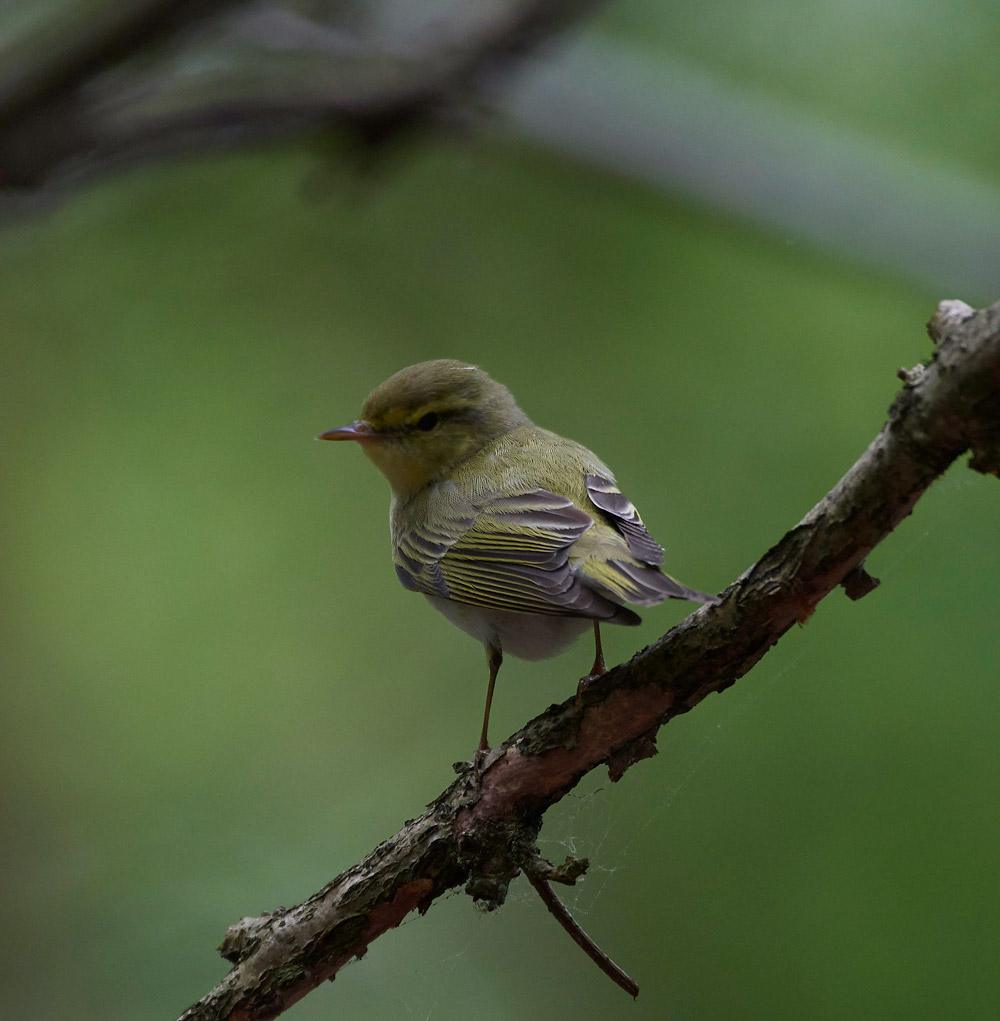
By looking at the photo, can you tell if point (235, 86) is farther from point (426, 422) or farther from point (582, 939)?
point (582, 939)

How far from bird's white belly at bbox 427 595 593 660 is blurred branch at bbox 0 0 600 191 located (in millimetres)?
1958

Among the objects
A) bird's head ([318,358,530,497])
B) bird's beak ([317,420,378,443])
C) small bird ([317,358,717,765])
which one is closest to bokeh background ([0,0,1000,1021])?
small bird ([317,358,717,765])

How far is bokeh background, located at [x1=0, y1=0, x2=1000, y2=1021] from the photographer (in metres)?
4.05

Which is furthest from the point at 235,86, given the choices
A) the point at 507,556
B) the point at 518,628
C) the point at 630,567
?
the point at 630,567

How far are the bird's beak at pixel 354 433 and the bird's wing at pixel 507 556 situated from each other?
33cm

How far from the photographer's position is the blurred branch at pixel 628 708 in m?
1.54

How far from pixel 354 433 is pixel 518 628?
94 cm

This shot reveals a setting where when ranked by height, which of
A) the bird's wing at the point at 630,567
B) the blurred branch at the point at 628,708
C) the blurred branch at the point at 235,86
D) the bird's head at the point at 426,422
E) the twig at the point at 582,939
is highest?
the blurred branch at the point at 235,86

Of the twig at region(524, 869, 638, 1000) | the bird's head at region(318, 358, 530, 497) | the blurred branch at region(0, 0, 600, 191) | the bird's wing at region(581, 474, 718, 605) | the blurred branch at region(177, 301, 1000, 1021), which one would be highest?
the blurred branch at region(0, 0, 600, 191)

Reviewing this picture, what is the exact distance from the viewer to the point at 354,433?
3.30 meters

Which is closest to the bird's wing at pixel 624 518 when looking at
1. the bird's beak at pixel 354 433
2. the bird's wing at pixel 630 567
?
the bird's wing at pixel 630 567

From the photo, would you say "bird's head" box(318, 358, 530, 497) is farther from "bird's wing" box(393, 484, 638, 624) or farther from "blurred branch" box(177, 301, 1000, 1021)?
"blurred branch" box(177, 301, 1000, 1021)

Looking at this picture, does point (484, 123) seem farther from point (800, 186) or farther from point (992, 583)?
point (992, 583)

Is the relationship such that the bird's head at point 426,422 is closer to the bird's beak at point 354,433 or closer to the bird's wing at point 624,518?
the bird's beak at point 354,433
